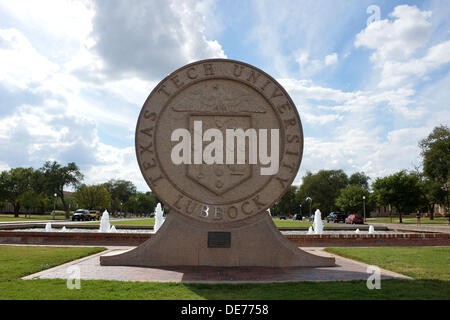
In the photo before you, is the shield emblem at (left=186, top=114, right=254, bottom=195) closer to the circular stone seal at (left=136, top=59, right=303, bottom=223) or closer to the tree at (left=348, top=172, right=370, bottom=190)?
the circular stone seal at (left=136, top=59, right=303, bottom=223)

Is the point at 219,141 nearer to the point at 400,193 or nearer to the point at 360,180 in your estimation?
the point at 400,193

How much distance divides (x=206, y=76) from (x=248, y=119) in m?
1.58

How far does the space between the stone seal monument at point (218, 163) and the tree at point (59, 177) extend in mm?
49960

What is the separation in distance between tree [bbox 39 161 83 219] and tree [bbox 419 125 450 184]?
54.7 metres

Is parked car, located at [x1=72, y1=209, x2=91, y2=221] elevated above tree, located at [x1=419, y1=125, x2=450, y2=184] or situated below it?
below

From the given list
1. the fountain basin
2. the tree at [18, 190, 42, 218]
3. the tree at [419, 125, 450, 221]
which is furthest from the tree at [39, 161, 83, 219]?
the tree at [419, 125, 450, 221]

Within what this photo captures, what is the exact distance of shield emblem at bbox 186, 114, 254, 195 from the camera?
28.2ft

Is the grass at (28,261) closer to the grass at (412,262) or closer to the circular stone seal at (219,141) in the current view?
the circular stone seal at (219,141)

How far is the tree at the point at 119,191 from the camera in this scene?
99.4 m

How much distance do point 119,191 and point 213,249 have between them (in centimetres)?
9688

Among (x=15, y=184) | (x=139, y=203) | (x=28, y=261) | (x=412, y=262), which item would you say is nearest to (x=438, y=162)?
(x=412, y=262)

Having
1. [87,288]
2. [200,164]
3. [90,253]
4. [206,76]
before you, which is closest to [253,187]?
[200,164]

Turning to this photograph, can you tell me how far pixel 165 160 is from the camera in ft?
28.5
